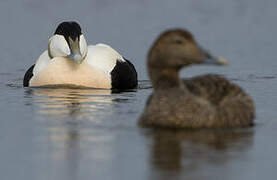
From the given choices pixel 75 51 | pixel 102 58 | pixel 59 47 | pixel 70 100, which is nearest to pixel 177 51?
pixel 70 100

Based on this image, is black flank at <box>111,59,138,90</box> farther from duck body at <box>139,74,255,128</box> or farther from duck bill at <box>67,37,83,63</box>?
duck body at <box>139,74,255,128</box>

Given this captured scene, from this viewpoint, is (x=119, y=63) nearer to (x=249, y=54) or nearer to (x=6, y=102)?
(x=6, y=102)

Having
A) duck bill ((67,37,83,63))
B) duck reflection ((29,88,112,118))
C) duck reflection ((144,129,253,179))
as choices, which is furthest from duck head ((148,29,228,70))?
duck bill ((67,37,83,63))

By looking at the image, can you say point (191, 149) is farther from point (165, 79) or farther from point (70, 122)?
point (70, 122)

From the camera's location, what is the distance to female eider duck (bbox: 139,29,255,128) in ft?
27.6

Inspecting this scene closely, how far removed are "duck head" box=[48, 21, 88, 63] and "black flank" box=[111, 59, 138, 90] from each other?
1.82 ft

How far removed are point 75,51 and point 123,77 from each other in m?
1.01

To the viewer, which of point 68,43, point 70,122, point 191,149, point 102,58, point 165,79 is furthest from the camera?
point 102,58

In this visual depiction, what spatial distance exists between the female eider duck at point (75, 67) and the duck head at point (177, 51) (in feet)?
12.5

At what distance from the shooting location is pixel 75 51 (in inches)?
494

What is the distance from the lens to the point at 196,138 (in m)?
8.03

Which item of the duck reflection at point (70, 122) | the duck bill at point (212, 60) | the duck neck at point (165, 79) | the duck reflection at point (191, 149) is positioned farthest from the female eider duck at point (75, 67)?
the duck reflection at point (191, 149)

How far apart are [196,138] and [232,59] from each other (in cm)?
952

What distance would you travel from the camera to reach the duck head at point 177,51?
8.54 meters
